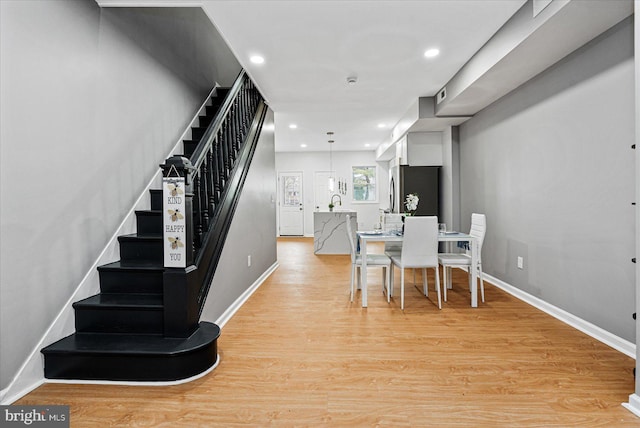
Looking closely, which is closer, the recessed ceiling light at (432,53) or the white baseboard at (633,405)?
the white baseboard at (633,405)

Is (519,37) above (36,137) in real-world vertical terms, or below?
above

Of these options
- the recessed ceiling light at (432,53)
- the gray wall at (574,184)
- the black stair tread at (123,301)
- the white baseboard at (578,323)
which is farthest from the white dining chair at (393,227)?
the black stair tread at (123,301)

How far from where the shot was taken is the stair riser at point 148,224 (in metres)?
3.04

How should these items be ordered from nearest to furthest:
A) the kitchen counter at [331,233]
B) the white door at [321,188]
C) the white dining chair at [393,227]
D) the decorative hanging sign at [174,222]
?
the decorative hanging sign at [174,222], the white dining chair at [393,227], the kitchen counter at [331,233], the white door at [321,188]

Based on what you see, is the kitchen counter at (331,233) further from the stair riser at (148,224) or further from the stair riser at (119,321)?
the stair riser at (119,321)

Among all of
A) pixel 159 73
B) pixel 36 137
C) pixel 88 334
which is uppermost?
pixel 159 73

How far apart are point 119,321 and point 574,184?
3.90 m

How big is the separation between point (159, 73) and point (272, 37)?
1.24 metres

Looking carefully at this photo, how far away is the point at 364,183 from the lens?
1127 cm

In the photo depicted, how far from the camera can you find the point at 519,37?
9.44ft

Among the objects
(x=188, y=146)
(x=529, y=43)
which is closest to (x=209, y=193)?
(x=188, y=146)

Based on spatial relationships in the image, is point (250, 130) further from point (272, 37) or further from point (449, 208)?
point (449, 208)

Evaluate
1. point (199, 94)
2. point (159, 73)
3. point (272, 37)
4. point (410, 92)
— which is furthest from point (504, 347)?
point (199, 94)

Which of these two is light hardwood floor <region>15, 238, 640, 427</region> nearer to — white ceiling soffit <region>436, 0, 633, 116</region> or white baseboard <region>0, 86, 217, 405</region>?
white baseboard <region>0, 86, 217, 405</region>
